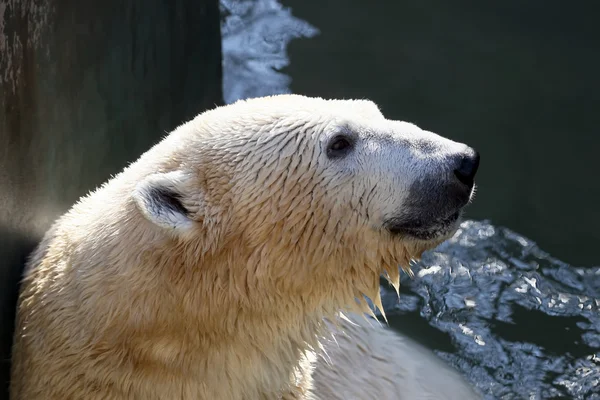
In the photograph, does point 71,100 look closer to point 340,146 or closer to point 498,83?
point 340,146

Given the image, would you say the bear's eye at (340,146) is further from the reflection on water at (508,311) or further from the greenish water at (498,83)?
the greenish water at (498,83)

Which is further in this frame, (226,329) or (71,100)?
(71,100)

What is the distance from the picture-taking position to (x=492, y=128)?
20.1 feet

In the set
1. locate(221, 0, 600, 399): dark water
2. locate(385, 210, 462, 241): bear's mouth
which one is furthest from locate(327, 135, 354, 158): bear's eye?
locate(221, 0, 600, 399): dark water

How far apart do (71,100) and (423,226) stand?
1.59 m

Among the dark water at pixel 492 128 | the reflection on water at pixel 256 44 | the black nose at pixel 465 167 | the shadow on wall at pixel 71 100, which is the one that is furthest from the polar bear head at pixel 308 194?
the reflection on water at pixel 256 44

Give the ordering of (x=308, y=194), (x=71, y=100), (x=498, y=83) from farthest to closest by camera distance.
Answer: (x=498, y=83)
(x=71, y=100)
(x=308, y=194)

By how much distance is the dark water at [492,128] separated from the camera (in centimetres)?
462

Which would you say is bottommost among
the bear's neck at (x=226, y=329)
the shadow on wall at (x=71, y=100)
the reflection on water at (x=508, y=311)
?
the reflection on water at (x=508, y=311)

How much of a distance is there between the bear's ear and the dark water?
234 centimetres

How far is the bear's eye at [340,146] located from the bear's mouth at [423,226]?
276mm

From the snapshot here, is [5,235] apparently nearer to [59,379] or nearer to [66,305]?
[66,305]

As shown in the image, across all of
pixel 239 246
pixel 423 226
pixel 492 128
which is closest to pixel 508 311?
pixel 492 128

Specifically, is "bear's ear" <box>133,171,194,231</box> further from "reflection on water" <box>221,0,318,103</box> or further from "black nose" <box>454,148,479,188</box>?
"reflection on water" <box>221,0,318,103</box>
